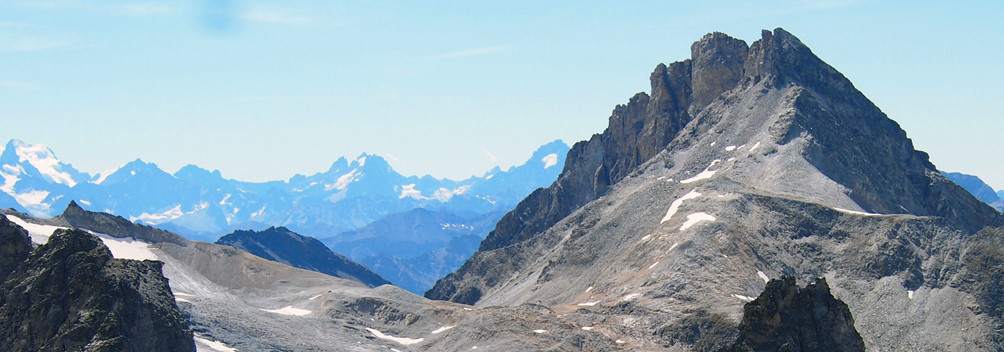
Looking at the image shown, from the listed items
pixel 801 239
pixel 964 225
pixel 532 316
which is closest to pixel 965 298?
pixel 801 239

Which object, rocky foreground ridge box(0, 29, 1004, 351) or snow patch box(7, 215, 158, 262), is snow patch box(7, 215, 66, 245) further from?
rocky foreground ridge box(0, 29, 1004, 351)

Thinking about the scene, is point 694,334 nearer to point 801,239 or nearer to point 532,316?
point 532,316

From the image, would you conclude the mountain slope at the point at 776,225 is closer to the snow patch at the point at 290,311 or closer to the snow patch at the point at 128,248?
the snow patch at the point at 290,311

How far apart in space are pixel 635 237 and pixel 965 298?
140 feet

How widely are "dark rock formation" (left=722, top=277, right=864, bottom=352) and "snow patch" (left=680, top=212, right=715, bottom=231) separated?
72.0 metres

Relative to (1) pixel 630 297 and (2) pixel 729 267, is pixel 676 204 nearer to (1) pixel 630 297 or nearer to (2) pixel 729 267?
(2) pixel 729 267

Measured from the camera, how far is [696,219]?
136500 mm

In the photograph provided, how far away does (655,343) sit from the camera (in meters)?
107

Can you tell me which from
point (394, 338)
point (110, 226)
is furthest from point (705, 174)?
point (110, 226)

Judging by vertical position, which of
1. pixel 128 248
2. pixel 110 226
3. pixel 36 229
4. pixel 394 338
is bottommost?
pixel 394 338

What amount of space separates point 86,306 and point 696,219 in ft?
270

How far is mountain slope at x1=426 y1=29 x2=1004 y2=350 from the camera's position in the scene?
11588 centimetres

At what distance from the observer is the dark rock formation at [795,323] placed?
58812 mm

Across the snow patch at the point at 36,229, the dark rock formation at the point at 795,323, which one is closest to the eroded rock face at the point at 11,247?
the dark rock formation at the point at 795,323
